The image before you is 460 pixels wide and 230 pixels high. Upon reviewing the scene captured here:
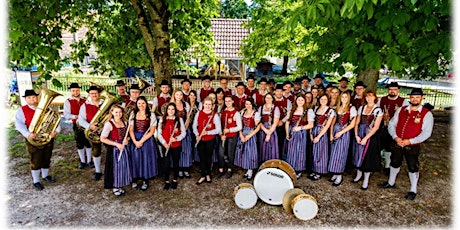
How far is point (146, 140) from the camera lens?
541 cm

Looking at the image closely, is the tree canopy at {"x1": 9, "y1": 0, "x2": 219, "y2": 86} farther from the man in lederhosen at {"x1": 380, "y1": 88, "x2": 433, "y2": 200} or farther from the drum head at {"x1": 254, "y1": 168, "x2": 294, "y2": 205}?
the man in lederhosen at {"x1": 380, "y1": 88, "x2": 433, "y2": 200}

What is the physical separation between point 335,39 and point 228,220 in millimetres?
3794

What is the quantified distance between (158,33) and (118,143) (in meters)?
3.23

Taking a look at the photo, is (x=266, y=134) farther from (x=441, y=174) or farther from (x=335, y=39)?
(x=441, y=174)

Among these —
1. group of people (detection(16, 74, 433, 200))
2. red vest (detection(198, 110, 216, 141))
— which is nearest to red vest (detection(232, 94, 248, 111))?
group of people (detection(16, 74, 433, 200))

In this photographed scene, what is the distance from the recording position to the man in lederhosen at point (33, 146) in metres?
5.38

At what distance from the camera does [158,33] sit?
7234 mm

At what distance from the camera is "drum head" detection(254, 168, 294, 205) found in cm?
482

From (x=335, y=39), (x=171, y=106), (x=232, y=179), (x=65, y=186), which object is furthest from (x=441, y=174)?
(x=65, y=186)

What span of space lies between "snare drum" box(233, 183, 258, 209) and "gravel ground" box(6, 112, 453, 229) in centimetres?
10

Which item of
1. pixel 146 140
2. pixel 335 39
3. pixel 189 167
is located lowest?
pixel 189 167

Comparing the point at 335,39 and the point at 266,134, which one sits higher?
the point at 335,39

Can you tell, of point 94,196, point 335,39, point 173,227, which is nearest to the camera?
point 173,227

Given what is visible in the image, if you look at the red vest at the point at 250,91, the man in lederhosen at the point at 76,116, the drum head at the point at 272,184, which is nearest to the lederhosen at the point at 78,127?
the man in lederhosen at the point at 76,116
